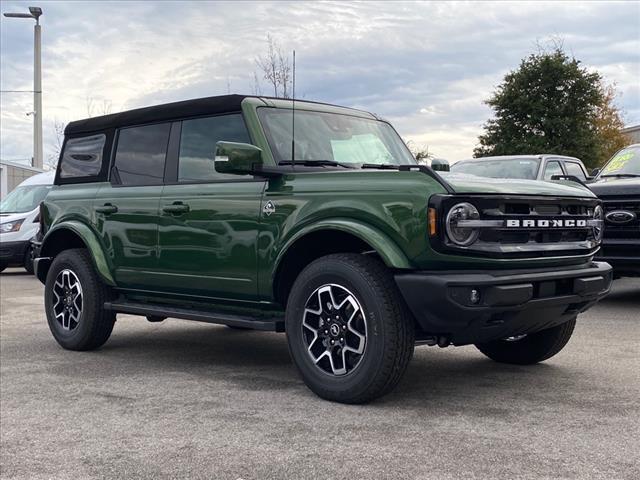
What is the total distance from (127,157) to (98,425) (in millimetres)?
2764

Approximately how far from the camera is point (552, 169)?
11.4 m

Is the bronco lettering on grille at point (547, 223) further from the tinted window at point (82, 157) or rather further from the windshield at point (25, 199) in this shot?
the windshield at point (25, 199)

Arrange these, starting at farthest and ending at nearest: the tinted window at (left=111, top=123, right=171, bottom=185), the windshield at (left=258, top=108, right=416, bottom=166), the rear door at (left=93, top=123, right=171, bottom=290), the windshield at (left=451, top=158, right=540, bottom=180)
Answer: the windshield at (left=451, top=158, right=540, bottom=180), the tinted window at (left=111, top=123, right=171, bottom=185), the rear door at (left=93, top=123, right=171, bottom=290), the windshield at (left=258, top=108, right=416, bottom=166)

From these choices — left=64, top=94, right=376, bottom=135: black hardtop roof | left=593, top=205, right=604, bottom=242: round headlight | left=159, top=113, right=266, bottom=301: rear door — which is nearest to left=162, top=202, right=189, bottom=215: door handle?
left=159, top=113, right=266, bottom=301: rear door

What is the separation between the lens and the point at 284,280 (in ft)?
16.7

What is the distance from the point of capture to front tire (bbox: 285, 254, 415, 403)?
4.35 meters

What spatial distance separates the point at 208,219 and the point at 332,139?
1.03 metres

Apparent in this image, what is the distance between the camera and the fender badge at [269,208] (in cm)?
498

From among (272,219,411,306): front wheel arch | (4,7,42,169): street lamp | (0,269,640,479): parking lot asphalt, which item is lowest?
(0,269,640,479): parking lot asphalt

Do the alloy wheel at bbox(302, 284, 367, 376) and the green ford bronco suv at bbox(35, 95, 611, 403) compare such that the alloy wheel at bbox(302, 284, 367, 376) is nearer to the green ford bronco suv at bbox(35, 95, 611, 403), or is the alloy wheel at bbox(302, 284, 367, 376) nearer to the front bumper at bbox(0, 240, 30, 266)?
the green ford bronco suv at bbox(35, 95, 611, 403)

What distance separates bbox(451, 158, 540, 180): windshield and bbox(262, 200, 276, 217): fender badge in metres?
6.41

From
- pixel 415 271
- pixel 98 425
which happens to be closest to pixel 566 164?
pixel 415 271

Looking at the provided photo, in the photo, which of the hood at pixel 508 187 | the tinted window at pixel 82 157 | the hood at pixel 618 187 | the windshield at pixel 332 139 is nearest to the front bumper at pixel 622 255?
the hood at pixel 618 187

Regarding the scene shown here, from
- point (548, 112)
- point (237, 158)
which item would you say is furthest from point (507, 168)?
point (548, 112)
